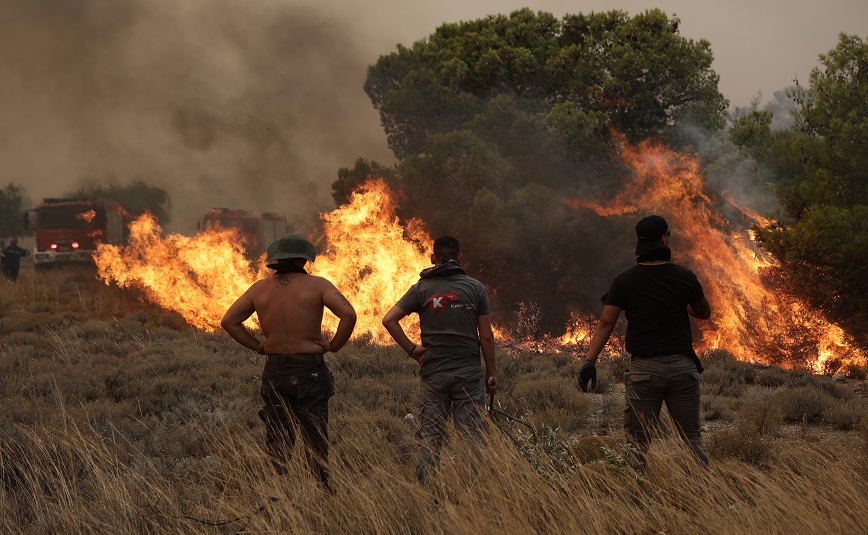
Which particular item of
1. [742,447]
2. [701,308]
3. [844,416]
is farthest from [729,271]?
[701,308]

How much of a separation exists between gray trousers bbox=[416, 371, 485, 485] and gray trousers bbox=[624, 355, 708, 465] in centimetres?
104

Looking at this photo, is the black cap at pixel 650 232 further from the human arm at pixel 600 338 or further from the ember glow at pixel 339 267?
the ember glow at pixel 339 267

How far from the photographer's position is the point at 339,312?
5.21 m

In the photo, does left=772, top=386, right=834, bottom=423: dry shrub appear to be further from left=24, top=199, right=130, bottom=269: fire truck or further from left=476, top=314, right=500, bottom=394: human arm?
left=24, top=199, right=130, bottom=269: fire truck

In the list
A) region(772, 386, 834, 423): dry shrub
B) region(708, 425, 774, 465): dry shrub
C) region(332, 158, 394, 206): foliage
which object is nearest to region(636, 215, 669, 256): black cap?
region(708, 425, 774, 465): dry shrub

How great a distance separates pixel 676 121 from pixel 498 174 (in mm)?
5413

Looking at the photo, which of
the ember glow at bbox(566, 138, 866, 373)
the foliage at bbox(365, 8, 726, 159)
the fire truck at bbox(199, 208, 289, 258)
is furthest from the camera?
Result: the fire truck at bbox(199, 208, 289, 258)

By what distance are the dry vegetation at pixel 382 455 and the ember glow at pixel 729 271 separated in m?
2.26

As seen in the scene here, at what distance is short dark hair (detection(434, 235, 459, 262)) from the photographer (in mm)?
5508

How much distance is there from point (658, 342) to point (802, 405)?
19.2 feet

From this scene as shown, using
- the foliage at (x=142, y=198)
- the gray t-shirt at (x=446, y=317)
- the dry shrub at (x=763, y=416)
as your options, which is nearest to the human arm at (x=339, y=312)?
the gray t-shirt at (x=446, y=317)

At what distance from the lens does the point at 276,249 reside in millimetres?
5438

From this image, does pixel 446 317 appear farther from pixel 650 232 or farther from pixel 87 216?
pixel 87 216

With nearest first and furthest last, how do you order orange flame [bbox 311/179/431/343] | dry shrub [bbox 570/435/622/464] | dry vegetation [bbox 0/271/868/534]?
1. dry vegetation [bbox 0/271/868/534]
2. dry shrub [bbox 570/435/622/464]
3. orange flame [bbox 311/179/431/343]
